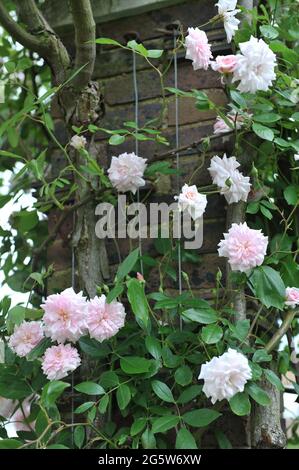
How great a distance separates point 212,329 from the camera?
143 cm

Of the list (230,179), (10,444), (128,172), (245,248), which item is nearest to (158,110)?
(128,172)

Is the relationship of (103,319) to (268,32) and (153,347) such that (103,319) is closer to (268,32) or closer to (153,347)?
(153,347)

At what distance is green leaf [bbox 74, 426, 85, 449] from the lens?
1456 millimetres

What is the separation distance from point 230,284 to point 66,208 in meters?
0.50

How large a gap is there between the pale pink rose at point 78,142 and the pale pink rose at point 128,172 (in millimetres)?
84

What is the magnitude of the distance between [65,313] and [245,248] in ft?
1.25

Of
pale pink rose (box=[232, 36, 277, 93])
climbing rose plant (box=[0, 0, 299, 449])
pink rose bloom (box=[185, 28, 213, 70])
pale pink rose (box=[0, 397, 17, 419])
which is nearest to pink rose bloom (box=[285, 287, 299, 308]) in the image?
climbing rose plant (box=[0, 0, 299, 449])

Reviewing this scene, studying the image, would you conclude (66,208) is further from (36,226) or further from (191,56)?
(191,56)

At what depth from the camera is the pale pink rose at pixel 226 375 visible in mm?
1321

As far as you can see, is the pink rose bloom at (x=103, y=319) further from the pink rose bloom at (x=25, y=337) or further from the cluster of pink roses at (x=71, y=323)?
the pink rose bloom at (x=25, y=337)

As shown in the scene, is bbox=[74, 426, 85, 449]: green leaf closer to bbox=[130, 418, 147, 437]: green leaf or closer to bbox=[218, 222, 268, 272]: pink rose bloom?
bbox=[130, 418, 147, 437]: green leaf

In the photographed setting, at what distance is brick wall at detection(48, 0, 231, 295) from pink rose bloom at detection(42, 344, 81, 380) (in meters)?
0.33

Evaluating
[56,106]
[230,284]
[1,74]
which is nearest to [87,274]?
[230,284]

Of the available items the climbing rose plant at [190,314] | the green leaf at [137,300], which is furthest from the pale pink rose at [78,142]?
the green leaf at [137,300]
